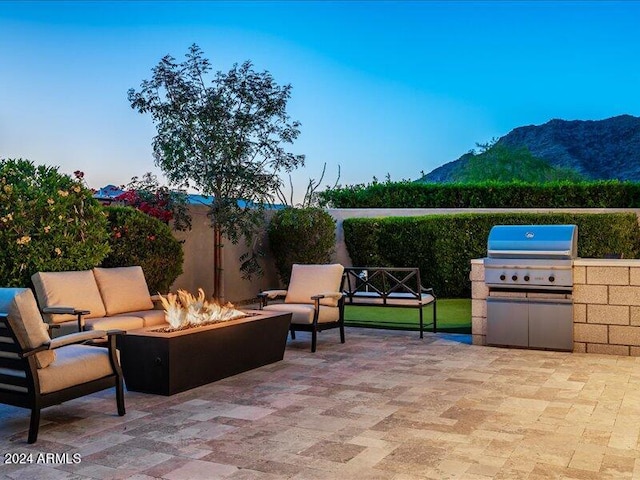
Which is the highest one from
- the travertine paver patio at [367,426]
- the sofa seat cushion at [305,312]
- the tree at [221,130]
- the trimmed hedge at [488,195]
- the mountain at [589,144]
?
the mountain at [589,144]

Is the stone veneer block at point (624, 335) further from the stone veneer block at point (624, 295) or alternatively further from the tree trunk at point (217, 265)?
the tree trunk at point (217, 265)

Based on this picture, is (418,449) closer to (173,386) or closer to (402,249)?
(173,386)

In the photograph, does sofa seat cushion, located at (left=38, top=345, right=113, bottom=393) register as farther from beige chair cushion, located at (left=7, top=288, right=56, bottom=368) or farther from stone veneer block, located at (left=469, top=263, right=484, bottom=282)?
stone veneer block, located at (left=469, top=263, right=484, bottom=282)

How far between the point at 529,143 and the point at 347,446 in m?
29.3

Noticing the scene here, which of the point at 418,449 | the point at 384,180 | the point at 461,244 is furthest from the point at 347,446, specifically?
the point at 384,180

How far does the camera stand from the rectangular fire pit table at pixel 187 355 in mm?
5004

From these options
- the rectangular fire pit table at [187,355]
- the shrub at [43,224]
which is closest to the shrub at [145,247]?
the shrub at [43,224]

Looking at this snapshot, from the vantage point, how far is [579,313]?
22.0 ft

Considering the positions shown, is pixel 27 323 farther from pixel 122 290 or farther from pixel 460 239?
pixel 460 239

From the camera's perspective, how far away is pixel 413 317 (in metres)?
9.86

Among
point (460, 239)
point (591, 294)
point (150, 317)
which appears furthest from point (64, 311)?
point (460, 239)

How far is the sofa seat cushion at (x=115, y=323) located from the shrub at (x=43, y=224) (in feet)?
3.65

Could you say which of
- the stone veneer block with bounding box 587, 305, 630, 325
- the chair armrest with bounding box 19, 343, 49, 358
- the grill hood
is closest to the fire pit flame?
Result: the chair armrest with bounding box 19, 343, 49, 358

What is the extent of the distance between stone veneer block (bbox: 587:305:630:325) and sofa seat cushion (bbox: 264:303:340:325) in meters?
2.91
